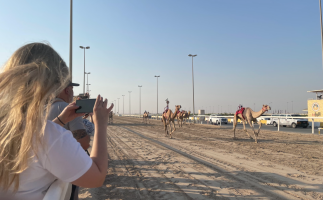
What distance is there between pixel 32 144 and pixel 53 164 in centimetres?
15

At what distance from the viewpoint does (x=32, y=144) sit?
1.13m

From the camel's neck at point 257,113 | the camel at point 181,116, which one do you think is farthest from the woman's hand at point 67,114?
the camel at point 181,116

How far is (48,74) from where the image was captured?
131 cm

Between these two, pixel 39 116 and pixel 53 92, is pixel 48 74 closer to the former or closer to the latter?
pixel 53 92

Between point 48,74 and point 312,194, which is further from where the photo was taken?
point 312,194

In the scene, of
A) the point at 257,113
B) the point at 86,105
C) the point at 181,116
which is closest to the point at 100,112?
the point at 86,105

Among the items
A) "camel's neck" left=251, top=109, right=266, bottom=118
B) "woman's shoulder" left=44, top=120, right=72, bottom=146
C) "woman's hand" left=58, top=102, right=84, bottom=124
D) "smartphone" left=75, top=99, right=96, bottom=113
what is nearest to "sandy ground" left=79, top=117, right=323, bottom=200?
"woman's hand" left=58, top=102, right=84, bottom=124

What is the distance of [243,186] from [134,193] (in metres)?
2.43

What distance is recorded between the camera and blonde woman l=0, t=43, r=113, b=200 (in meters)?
1.12

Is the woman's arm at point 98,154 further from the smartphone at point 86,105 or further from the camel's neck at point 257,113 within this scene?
the camel's neck at point 257,113

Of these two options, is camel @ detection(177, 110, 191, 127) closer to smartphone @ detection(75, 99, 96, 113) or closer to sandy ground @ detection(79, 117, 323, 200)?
sandy ground @ detection(79, 117, 323, 200)

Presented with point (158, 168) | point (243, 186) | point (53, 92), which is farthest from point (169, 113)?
point (53, 92)

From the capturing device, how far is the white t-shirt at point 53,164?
3.77 feet

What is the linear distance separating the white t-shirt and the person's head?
0.05 meters
